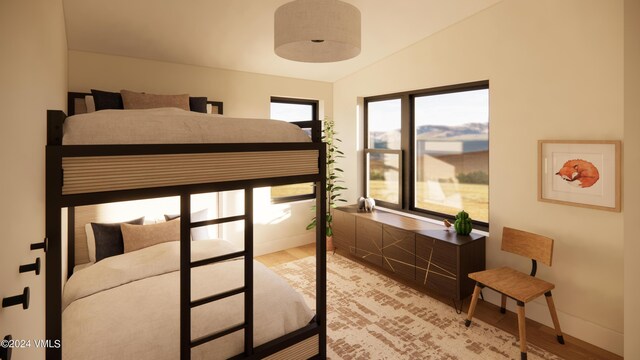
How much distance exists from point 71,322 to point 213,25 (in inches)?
99.9

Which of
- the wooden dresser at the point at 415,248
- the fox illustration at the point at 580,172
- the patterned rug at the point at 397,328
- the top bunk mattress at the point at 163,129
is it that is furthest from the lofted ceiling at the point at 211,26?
the patterned rug at the point at 397,328

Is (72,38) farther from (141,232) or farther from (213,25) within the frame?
(141,232)

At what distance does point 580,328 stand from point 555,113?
5.54ft

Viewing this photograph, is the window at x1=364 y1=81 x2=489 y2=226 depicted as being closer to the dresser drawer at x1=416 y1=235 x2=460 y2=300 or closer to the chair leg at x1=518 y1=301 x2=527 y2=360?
the dresser drawer at x1=416 y1=235 x2=460 y2=300

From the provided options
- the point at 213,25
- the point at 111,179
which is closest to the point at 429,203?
the point at 213,25

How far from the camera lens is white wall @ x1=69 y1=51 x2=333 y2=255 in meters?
3.18

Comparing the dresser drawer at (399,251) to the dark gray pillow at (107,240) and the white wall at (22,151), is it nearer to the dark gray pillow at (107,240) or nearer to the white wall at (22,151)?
the dark gray pillow at (107,240)

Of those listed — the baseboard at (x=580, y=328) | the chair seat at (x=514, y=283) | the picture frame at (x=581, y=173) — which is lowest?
the baseboard at (x=580, y=328)

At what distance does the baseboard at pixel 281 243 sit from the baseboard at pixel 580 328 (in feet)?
9.12

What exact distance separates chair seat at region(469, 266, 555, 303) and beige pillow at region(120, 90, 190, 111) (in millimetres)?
3177

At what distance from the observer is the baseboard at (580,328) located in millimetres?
2352

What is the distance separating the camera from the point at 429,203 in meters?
3.98

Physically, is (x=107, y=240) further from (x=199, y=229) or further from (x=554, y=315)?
(x=554, y=315)

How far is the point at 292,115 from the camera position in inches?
193
